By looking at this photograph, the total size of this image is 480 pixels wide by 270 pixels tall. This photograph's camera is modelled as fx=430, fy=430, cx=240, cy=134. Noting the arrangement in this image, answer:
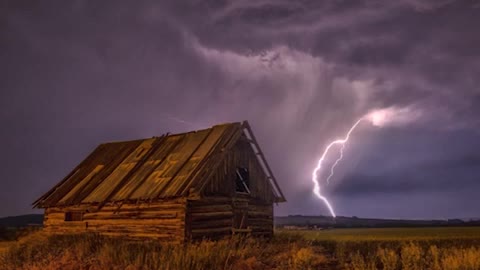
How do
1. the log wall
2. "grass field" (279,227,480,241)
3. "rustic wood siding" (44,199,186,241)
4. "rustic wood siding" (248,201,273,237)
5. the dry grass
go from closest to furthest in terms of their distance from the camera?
the dry grass < "rustic wood siding" (44,199,186,241) < the log wall < "rustic wood siding" (248,201,273,237) < "grass field" (279,227,480,241)

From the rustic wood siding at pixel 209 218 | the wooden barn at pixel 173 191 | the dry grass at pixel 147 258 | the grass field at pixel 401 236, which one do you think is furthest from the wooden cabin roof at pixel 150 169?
the grass field at pixel 401 236

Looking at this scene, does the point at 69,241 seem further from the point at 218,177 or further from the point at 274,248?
the point at 274,248

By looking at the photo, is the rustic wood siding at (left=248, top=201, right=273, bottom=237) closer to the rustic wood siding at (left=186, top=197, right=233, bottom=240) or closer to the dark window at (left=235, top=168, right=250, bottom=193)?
the dark window at (left=235, top=168, right=250, bottom=193)

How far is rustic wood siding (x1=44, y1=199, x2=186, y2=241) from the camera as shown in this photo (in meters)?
17.9

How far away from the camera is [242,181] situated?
72.5 ft

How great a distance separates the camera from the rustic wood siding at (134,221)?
1791 cm

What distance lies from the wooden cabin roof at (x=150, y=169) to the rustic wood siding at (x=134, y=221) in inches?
22.1

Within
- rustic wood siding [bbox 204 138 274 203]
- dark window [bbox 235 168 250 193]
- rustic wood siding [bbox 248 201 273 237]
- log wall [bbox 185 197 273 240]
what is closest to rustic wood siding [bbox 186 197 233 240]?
log wall [bbox 185 197 273 240]

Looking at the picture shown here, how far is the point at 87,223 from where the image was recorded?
20.7m

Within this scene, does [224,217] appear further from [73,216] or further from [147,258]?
[73,216]

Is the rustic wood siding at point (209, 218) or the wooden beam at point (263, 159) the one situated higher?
the wooden beam at point (263, 159)

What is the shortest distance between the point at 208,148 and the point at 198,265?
361 inches

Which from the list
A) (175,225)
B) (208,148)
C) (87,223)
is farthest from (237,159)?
(87,223)

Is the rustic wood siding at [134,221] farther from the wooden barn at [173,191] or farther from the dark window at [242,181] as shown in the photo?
the dark window at [242,181]
